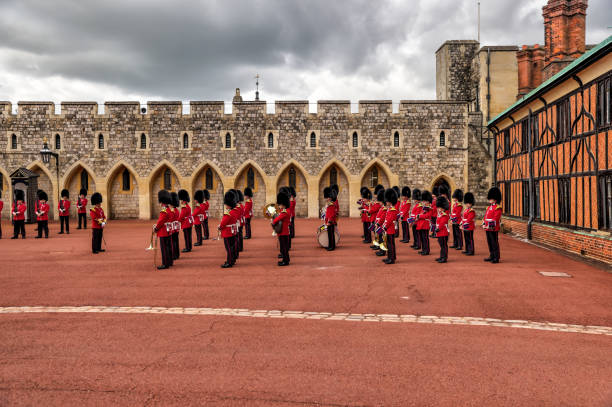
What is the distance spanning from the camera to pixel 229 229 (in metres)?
9.32

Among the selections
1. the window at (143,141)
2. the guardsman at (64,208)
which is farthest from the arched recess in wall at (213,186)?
the guardsman at (64,208)

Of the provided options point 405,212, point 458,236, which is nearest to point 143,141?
point 405,212

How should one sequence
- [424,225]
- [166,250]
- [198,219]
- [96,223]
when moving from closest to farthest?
[166,250] → [424,225] → [96,223] → [198,219]

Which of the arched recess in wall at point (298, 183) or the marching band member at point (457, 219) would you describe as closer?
the marching band member at point (457, 219)

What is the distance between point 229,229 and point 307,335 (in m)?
4.75

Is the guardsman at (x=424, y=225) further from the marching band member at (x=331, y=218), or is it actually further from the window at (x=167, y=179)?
the window at (x=167, y=179)

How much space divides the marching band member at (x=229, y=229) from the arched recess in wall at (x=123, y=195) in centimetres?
1488

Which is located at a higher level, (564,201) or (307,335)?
(564,201)

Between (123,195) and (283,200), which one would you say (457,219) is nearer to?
(283,200)

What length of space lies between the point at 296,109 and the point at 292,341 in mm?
18431

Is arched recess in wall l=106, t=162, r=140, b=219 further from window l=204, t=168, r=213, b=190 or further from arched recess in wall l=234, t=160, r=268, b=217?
arched recess in wall l=234, t=160, r=268, b=217

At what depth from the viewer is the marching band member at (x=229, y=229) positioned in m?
9.20

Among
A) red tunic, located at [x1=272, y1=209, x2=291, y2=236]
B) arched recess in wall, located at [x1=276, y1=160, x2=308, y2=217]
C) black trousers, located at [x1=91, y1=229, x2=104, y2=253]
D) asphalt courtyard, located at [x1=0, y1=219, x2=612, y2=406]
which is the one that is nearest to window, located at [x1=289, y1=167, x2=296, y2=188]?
arched recess in wall, located at [x1=276, y1=160, x2=308, y2=217]

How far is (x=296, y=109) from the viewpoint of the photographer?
72.5 ft
